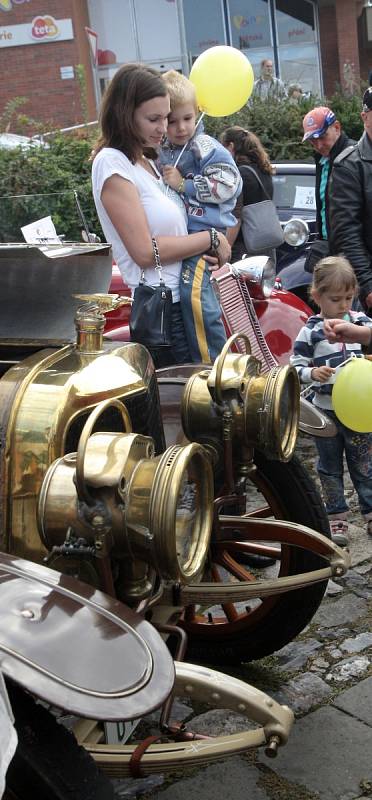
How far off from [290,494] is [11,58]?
18308 mm

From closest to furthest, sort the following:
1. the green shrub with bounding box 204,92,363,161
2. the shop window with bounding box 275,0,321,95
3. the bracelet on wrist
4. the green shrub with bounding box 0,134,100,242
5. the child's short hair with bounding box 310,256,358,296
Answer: the bracelet on wrist → the child's short hair with bounding box 310,256,358,296 → the green shrub with bounding box 0,134,100,242 → the green shrub with bounding box 204,92,363,161 → the shop window with bounding box 275,0,321,95

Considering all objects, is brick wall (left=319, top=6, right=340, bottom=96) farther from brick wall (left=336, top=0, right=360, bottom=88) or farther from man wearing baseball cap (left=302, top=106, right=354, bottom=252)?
man wearing baseball cap (left=302, top=106, right=354, bottom=252)

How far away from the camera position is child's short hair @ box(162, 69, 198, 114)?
361cm

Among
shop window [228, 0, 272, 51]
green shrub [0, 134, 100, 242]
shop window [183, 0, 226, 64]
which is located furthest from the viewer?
shop window [228, 0, 272, 51]

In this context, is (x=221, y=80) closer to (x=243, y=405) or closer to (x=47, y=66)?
(x=243, y=405)

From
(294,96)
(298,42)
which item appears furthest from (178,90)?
(298,42)

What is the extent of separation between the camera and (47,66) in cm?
1884

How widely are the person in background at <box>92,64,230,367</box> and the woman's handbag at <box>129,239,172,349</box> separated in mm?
68

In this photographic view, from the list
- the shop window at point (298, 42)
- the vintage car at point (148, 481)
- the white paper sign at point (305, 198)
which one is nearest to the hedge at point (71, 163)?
the vintage car at point (148, 481)

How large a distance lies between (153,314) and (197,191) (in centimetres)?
66

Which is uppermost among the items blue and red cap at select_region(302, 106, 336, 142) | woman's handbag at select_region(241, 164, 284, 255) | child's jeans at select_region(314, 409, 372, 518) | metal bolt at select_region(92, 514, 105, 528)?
blue and red cap at select_region(302, 106, 336, 142)

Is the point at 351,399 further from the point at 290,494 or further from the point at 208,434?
the point at 208,434

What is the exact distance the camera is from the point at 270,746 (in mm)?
1695

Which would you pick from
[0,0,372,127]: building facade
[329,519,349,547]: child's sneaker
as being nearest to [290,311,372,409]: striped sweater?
[329,519,349,547]: child's sneaker
